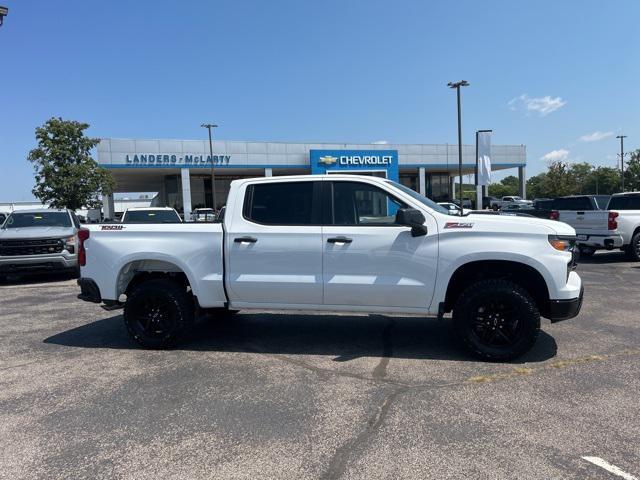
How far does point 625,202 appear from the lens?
1238 cm

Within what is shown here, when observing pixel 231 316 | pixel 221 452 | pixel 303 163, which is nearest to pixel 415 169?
pixel 303 163

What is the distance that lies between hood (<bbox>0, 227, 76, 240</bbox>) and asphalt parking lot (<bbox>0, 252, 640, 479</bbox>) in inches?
213

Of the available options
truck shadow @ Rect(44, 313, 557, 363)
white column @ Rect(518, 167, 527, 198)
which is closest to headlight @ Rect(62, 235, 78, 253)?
truck shadow @ Rect(44, 313, 557, 363)

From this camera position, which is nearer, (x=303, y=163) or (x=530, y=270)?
(x=530, y=270)

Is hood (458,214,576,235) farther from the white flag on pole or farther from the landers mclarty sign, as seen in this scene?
the landers mclarty sign

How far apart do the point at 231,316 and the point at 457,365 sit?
143 inches

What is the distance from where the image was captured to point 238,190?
5.55 m

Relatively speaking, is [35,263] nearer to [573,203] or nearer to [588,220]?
[588,220]

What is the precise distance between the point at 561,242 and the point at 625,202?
949 cm

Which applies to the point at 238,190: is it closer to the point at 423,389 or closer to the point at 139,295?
the point at 139,295

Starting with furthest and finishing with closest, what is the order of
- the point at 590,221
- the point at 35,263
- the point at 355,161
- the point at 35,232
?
the point at 355,161, the point at 590,221, the point at 35,232, the point at 35,263

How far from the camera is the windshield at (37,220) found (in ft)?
40.4

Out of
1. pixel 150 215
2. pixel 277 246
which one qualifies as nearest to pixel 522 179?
pixel 150 215

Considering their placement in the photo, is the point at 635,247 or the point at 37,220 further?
the point at 37,220
